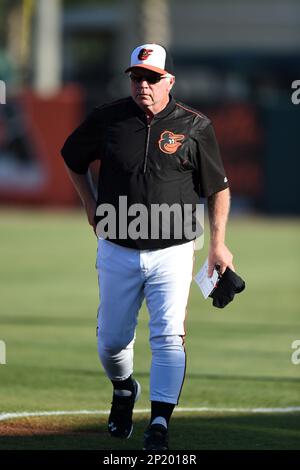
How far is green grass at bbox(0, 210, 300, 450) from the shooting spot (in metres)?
8.07

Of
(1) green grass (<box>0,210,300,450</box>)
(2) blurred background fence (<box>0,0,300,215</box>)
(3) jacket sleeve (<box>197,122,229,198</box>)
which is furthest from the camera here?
(2) blurred background fence (<box>0,0,300,215</box>)

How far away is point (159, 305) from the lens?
24.3ft

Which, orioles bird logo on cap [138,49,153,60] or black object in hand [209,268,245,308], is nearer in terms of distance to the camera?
orioles bird logo on cap [138,49,153,60]

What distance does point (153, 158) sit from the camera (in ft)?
24.5

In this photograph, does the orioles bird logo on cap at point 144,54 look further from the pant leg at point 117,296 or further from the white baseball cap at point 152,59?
the pant leg at point 117,296

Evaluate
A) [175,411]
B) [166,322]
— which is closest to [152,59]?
Answer: [166,322]

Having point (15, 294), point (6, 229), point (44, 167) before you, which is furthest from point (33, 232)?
point (15, 294)

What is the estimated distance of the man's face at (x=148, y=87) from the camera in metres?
7.45

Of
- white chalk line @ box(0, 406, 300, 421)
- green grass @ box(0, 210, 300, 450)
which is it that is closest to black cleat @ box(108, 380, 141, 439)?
green grass @ box(0, 210, 300, 450)

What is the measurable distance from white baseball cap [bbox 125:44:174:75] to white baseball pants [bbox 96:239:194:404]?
3.40 feet

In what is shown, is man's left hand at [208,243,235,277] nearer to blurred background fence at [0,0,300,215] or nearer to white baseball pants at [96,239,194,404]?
white baseball pants at [96,239,194,404]

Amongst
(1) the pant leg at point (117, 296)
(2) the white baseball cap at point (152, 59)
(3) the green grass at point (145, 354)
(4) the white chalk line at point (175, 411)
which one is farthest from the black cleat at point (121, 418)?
(2) the white baseball cap at point (152, 59)

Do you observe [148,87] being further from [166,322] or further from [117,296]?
[166,322]
